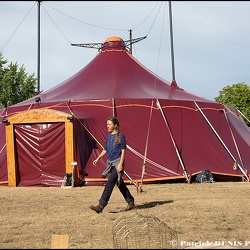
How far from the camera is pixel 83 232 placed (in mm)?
6086

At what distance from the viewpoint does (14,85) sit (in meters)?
36.9

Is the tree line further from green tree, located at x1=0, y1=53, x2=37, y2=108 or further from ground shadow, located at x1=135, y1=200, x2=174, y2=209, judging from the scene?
ground shadow, located at x1=135, y1=200, x2=174, y2=209

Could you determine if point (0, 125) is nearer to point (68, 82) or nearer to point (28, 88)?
point (68, 82)

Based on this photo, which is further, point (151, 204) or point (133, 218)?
point (151, 204)

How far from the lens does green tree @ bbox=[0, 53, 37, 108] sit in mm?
36344

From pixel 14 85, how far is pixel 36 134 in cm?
2541

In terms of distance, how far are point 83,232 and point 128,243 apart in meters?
1.01

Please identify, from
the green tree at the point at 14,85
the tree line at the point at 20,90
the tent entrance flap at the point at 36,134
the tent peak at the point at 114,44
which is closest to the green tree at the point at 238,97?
the tree line at the point at 20,90

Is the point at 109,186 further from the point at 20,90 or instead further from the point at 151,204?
the point at 20,90

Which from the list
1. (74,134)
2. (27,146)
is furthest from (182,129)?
(27,146)

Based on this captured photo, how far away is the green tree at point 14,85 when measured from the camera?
36.3 m

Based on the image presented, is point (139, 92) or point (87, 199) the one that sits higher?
point (139, 92)

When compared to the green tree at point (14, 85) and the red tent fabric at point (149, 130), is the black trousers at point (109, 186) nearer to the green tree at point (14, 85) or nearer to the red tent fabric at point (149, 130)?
the red tent fabric at point (149, 130)

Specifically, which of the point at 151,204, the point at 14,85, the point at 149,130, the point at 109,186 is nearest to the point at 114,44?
the point at 149,130
